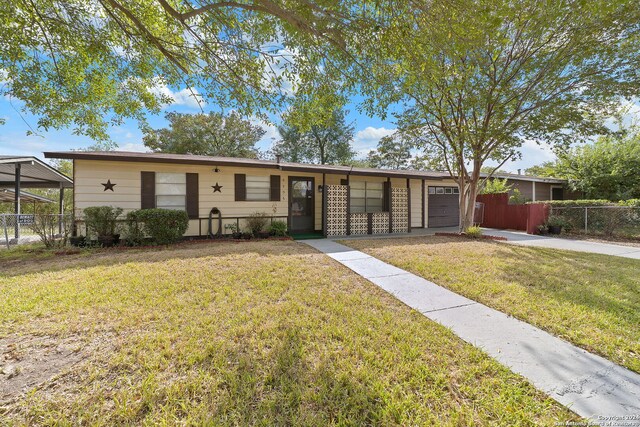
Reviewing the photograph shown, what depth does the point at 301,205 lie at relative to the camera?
10.6 metres

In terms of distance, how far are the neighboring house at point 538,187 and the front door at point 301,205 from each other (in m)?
12.0

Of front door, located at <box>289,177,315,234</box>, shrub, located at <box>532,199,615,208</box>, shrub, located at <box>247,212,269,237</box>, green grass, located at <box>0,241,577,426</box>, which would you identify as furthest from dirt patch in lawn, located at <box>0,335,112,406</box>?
shrub, located at <box>532,199,615,208</box>

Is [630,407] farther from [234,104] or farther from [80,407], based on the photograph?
[234,104]

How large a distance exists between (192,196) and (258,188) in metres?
2.20

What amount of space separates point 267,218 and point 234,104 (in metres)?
4.52

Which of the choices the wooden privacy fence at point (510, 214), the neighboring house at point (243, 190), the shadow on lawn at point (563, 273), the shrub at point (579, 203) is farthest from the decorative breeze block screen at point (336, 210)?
the shrub at point (579, 203)

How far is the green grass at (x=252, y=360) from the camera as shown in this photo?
1801 millimetres

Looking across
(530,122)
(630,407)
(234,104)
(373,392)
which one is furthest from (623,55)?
(373,392)

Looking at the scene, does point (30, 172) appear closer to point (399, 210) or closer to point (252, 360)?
point (252, 360)

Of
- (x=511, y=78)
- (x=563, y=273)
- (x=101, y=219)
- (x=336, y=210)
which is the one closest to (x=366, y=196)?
(x=336, y=210)

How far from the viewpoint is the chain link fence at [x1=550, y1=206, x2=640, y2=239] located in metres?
9.51

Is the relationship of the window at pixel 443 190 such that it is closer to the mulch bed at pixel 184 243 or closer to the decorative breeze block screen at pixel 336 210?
the decorative breeze block screen at pixel 336 210

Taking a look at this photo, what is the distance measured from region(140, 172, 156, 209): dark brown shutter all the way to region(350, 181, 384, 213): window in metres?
6.92

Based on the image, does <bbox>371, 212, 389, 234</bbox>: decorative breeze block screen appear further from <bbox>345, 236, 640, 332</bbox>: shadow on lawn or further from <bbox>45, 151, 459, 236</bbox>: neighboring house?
<bbox>345, 236, 640, 332</bbox>: shadow on lawn
